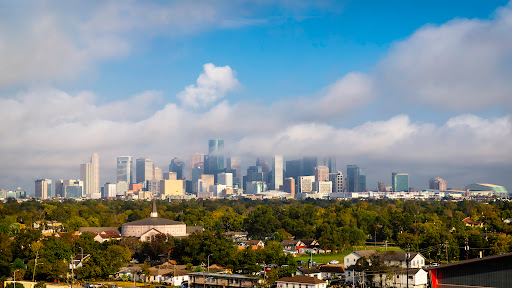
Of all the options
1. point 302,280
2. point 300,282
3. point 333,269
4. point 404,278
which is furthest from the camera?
point 333,269

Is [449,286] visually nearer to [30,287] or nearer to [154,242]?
[30,287]

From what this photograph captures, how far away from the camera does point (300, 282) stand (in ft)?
156

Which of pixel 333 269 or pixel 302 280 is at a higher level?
pixel 302 280

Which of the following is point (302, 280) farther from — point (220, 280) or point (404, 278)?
point (404, 278)

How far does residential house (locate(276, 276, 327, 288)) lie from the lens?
155 ft

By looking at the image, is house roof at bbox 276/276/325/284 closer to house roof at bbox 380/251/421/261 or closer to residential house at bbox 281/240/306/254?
house roof at bbox 380/251/421/261

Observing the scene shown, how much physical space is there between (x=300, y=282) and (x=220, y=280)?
274 inches

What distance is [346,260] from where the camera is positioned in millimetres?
60406

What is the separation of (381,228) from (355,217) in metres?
11.6

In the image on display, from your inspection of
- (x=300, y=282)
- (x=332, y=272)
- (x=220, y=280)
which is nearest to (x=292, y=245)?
(x=332, y=272)

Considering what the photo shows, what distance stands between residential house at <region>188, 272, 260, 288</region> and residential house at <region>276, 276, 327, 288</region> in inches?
110

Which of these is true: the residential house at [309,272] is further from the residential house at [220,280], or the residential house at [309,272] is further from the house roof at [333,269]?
the residential house at [220,280]

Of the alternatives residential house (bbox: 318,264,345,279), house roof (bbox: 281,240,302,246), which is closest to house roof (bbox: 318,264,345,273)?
residential house (bbox: 318,264,345,279)

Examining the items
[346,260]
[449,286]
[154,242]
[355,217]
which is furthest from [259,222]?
[449,286]
